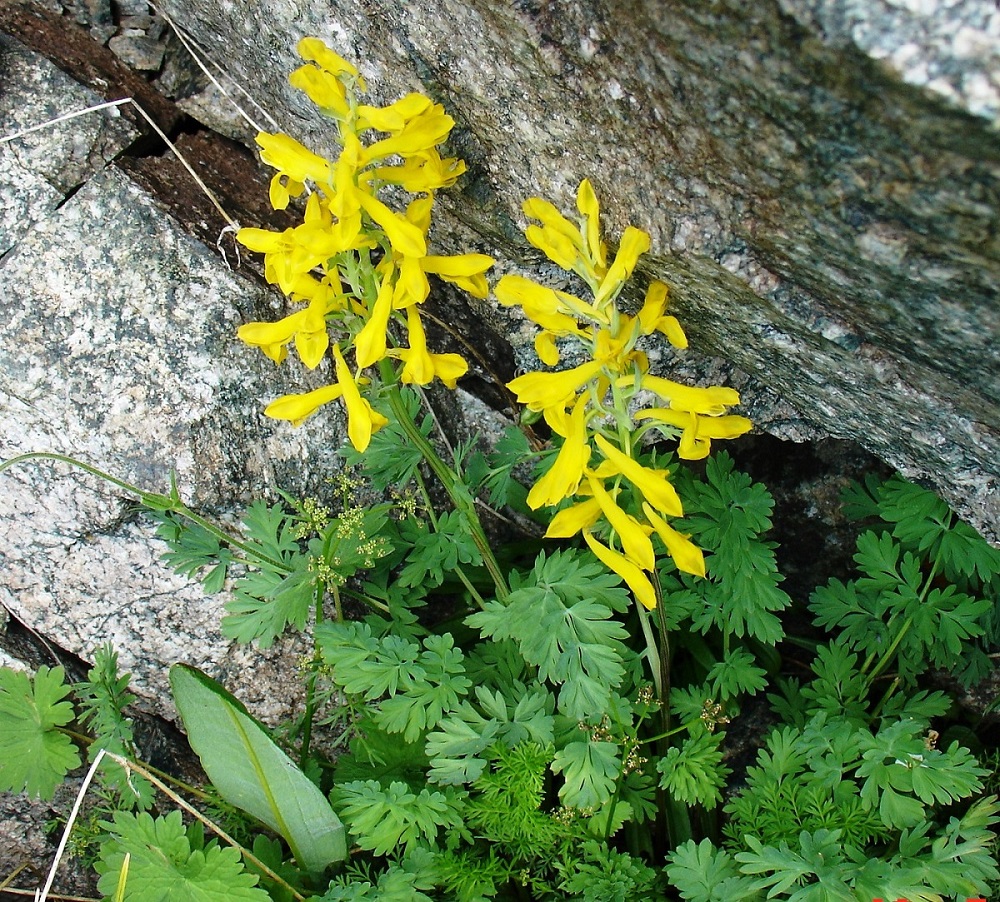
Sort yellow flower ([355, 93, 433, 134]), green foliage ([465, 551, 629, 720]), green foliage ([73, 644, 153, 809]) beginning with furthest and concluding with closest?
green foliage ([73, 644, 153, 809])
green foliage ([465, 551, 629, 720])
yellow flower ([355, 93, 433, 134])

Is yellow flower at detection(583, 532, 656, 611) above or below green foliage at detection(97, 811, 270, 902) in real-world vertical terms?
above

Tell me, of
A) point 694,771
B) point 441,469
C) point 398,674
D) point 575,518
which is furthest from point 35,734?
point 694,771

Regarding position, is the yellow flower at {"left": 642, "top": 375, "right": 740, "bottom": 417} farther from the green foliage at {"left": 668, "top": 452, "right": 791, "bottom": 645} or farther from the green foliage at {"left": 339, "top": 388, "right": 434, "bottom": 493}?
the green foliage at {"left": 339, "top": 388, "right": 434, "bottom": 493}

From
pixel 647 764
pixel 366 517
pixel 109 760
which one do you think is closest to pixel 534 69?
pixel 366 517

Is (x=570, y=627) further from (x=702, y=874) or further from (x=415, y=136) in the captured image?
(x=415, y=136)

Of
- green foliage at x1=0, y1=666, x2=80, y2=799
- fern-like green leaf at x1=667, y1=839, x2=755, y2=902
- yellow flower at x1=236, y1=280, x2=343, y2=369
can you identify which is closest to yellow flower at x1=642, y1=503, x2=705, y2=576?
fern-like green leaf at x1=667, y1=839, x2=755, y2=902

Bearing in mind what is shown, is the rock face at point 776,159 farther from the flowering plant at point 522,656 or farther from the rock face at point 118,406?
the rock face at point 118,406

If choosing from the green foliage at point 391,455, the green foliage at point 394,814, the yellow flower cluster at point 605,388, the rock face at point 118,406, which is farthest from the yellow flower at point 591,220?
the green foliage at point 394,814
